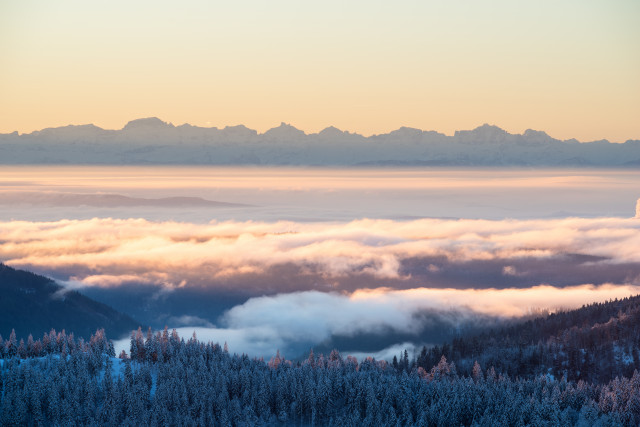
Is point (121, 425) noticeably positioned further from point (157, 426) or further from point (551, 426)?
point (551, 426)

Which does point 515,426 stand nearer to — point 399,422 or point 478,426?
point 478,426

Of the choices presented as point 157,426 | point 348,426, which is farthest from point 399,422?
point 157,426

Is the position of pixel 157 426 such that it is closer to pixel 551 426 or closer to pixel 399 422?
pixel 399 422

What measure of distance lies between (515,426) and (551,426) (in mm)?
8869

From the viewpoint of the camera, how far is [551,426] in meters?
200

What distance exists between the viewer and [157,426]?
652 feet

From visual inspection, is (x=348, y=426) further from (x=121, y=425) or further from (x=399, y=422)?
(x=121, y=425)

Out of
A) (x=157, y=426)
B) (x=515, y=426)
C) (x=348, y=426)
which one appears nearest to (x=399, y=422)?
(x=348, y=426)

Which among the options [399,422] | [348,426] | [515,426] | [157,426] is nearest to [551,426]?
[515,426]

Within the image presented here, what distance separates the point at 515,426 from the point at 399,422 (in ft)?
94.0

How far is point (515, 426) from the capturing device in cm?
19938

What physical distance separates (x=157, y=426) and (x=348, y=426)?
1842 inches

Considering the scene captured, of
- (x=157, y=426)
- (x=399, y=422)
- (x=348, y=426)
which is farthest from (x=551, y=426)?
(x=157, y=426)

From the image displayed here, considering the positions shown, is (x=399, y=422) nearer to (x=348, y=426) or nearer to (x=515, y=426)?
(x=348, y=426)
